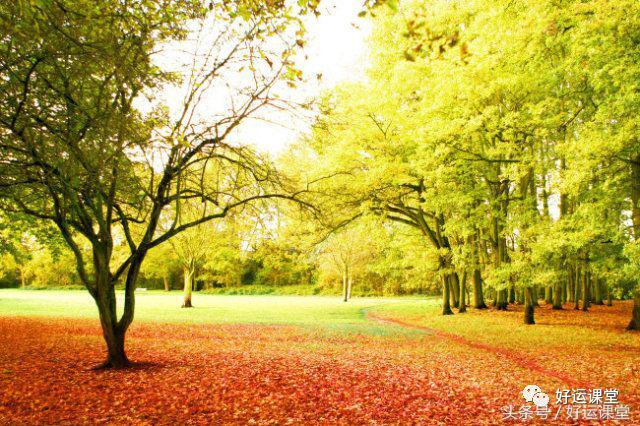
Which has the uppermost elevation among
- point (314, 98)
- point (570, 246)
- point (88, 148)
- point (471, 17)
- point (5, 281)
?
point (471, 17)

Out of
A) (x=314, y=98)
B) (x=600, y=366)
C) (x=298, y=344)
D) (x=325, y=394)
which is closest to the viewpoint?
(x=325, y=394)

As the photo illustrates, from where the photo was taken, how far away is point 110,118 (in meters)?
6.63

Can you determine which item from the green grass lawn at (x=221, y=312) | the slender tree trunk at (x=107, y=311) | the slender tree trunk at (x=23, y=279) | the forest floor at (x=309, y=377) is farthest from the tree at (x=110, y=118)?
the slender tree trunk at (x=23, y=279)

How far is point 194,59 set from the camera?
10008mm

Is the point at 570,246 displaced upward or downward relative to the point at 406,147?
downward

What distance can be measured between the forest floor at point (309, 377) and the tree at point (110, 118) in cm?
199

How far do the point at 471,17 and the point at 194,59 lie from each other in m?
15.2

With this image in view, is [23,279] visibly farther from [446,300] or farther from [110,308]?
[110,308]

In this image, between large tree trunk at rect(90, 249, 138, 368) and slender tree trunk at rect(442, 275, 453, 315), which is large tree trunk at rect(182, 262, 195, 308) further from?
large tree trunk at rect(90, 249, 138, 368)

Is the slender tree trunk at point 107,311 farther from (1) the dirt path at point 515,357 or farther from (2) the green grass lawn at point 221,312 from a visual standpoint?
(2) the green grass lawn at point 221,312

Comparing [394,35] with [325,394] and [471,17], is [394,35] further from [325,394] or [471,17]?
[325,394]

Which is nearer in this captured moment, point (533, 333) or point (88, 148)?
point (88, 148)

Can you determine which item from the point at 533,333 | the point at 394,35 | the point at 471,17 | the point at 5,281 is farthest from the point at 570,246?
the point at 5,281

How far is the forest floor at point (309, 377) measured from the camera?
6816mm
